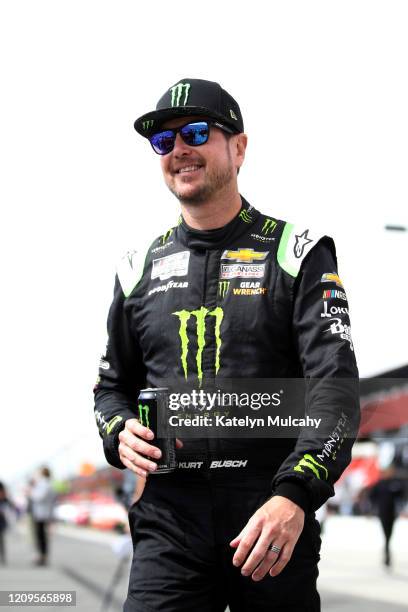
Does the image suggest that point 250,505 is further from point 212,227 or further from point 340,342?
point 212,227

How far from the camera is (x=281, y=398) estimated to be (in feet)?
9.58

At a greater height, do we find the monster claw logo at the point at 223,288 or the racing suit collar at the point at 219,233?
the racing suit collar at the point at 219,233

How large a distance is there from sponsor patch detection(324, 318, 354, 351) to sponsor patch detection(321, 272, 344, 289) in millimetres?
136

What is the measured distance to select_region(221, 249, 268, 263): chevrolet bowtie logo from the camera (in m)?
3.02

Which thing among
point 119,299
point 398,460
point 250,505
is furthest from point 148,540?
point 398,460

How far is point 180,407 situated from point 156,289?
1.30ft

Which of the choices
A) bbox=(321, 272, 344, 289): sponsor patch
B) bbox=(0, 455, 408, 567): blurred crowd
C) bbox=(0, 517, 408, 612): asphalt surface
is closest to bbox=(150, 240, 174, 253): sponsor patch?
bbox=(321, 272, 344, 289): sponsor patch

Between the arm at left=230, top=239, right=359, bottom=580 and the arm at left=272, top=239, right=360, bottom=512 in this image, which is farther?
the arm at left=272, top=239, right=360, bottom=512

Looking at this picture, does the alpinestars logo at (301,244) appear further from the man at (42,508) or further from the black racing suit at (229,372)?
the man at (42,508)

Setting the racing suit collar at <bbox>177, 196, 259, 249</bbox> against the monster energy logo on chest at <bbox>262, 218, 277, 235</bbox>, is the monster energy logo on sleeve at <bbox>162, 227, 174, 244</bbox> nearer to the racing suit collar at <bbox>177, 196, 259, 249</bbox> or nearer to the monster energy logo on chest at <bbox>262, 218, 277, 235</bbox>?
the racing suit collar at <bbox>177, 196, 259, 249</bbox>

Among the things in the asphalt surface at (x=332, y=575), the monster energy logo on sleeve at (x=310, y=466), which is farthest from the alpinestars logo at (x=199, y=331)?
the asphalt surface at (x=332, y=575)

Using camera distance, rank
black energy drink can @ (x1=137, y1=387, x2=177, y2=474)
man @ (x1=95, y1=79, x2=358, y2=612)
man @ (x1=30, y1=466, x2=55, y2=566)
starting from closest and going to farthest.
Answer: man @ (x1=95, y1=79, x2=358, y2=612)
black energy drink can @ (x1=137, y1=387, x2=177, y2=474)
man @ (x1=30, y1=466, x2=55, y2=566)

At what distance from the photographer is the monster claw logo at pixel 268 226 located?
3100 mm

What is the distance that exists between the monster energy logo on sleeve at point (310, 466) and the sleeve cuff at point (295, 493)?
0.14ft
